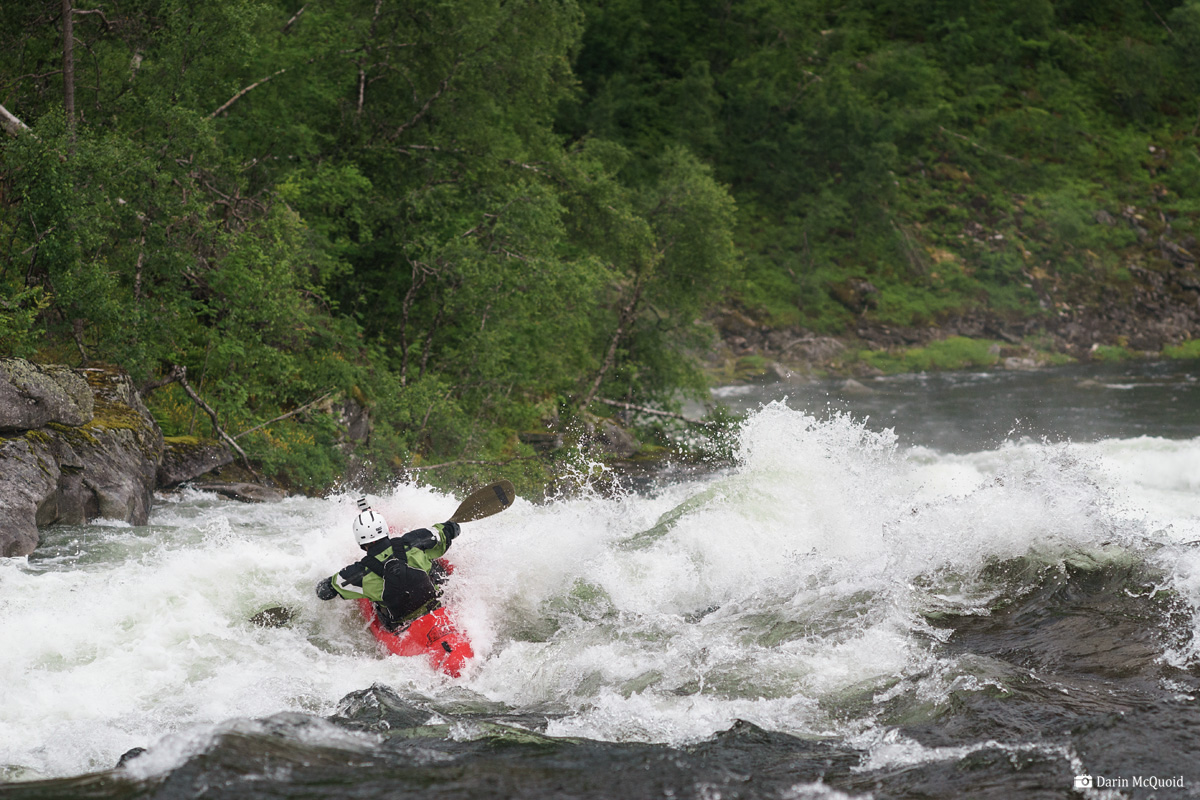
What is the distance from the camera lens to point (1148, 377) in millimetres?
26750

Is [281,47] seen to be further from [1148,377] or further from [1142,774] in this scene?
[1148,377]

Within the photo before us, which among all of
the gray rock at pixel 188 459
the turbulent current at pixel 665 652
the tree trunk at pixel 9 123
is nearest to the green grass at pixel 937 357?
the turbulent current at pixel 665 652

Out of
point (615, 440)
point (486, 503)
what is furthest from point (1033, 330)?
point (486, 503)

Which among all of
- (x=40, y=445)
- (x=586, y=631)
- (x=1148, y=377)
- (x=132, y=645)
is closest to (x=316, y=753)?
(x=132, y=645)

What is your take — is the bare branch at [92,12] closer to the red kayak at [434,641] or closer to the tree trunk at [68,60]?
the tree trunk at [68,60]

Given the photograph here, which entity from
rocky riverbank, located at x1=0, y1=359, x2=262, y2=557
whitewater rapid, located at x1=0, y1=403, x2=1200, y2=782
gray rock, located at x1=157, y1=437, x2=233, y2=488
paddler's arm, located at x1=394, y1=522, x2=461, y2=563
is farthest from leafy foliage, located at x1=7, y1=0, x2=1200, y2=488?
paddler's arm, located at x1=394, y1=522, x2=461, y2=563

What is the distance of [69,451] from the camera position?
845 centimetres

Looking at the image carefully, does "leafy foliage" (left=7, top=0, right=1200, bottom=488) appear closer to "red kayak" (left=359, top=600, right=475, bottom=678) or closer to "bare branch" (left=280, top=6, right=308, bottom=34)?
"bare branch" (left=280, top=6, right=308, bottom=34)

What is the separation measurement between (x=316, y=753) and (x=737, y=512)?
5.81 m

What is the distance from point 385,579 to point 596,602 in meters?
1.84

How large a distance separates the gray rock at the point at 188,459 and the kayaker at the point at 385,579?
4529 mm

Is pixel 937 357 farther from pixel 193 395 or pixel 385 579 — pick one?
pixel 385 579

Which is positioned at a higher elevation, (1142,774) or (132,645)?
(1142,774)

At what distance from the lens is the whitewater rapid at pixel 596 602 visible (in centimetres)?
512
